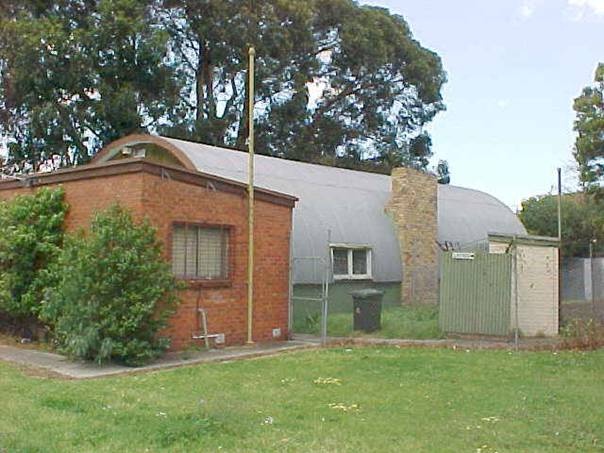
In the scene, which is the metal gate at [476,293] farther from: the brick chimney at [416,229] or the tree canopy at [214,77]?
the tree canopy at [214,77]

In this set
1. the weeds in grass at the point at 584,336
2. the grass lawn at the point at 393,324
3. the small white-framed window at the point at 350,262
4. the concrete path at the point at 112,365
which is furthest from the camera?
the small white-framed window at the point at 350,262

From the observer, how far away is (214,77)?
39.5 m

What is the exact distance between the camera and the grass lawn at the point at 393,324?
18266 millimetres

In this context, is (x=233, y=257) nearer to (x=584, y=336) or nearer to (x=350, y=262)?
(x=584, y=336)

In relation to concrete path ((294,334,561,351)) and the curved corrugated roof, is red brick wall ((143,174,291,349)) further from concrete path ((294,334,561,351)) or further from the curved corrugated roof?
the curved corrugated roof

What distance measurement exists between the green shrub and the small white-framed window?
9297 mm

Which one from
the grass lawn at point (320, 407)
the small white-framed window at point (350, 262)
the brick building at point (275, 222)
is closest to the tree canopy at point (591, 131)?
the brick building at point (275, 222)

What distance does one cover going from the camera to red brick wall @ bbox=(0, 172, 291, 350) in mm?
15203

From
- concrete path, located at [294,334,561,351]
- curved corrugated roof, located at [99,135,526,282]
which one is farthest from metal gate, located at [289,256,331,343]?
concrete path, located at [294,334,561,351]

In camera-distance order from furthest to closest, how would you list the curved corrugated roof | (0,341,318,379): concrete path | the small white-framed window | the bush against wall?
the small white-framed window < the curved corrugated roof < the bush against wall < (0,341,318,379): concrete path

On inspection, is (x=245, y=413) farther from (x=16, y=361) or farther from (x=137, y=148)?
(x=137, y=148)

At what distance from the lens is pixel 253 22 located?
36.5 m

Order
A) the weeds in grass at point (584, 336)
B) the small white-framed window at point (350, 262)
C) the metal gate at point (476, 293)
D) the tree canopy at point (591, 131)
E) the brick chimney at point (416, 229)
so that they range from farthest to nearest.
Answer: the tree canopy at point (591, 131) < the brick chimney at point (416, 229) < the small white-framed window at point (350, 262) < the metal gate at point (476, 293) < the weeds in grass at point (584, 336)

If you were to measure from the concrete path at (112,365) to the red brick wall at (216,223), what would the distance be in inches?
23.4
